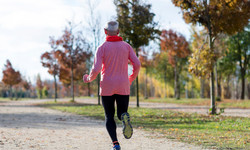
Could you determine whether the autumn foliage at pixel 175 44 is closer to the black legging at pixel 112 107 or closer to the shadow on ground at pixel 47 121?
the shadow on ground at pixel 47 121

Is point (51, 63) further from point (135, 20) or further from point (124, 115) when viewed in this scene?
point (124, 115)

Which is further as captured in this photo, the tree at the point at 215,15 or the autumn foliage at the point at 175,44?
the autumn foliage at the point at 175,44

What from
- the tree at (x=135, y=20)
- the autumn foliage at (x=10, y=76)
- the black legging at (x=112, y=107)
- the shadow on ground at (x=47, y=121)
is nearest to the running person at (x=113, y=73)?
the black legging at (x=112, y=107)

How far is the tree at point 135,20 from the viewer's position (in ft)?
59.5

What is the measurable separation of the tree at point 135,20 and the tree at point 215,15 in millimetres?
4965

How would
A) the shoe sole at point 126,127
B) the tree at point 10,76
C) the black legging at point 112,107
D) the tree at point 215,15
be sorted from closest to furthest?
the shoe sole at point 126,127, the black legging at point 112,107, the tree at point 215,15, the tree at point 10,76

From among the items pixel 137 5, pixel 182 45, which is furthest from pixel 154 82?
pixel 137 5

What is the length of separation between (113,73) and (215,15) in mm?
10304

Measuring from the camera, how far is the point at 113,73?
4230 millimetres

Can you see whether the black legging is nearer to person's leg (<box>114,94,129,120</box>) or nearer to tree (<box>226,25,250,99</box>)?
person's leg (<box>114,94,129,120</box>)

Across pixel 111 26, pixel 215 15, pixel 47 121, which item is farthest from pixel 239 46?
pixel 111 26

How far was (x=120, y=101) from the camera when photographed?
4.34 metres

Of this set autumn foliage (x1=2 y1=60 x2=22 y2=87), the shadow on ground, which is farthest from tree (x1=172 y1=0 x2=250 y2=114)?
autumn foliage (x1=2 y1=60 x2=22 y2=87)

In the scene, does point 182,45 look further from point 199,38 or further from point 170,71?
point 170,71
